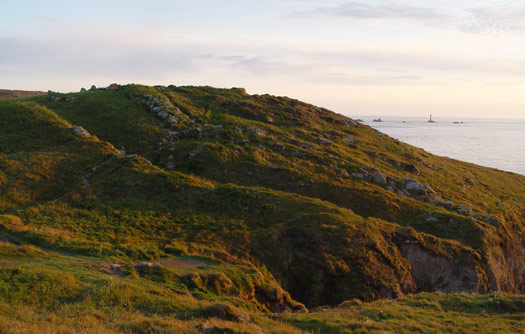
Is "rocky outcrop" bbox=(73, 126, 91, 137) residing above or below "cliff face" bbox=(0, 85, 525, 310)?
above

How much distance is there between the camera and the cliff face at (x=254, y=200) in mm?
26047

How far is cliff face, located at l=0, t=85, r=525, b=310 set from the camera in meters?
26.0

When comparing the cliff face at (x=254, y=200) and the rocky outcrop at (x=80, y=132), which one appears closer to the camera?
the cliff face at (x=254, y=200)

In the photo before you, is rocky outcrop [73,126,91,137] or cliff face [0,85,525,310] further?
A: rocky outcrop [73,126,91,137]

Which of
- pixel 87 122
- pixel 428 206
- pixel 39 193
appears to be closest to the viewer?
pixel 39 193

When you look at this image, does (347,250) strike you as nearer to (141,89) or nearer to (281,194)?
(281,194)

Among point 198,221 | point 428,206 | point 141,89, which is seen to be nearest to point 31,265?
point 198,221

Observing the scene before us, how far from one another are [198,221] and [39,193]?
14222 mm

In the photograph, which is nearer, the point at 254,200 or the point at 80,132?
the point at 254,200

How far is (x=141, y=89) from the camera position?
59562 mm

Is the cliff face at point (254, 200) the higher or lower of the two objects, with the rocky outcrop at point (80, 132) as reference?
lower

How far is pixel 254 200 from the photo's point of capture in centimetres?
3309

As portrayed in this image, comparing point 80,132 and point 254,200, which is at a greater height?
point 80,132

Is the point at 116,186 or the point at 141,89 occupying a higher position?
the point at 141,89
